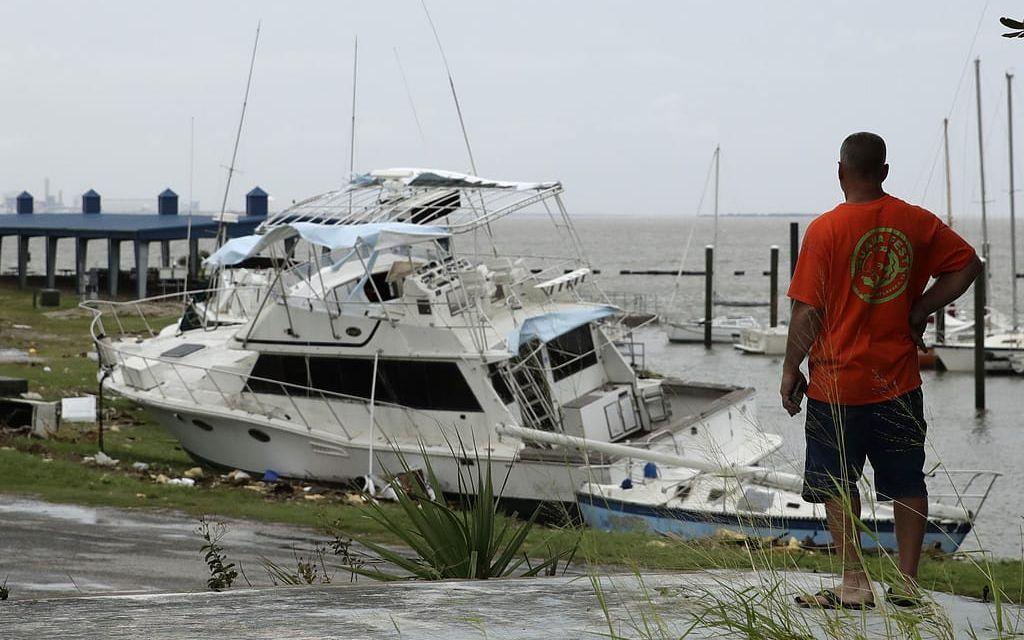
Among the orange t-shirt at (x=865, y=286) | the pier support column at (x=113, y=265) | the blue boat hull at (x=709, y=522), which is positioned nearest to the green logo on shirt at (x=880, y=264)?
the orange t-shirt at (x=865, y=286)

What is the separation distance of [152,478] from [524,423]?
443 centimetres

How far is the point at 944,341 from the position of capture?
40.9 m

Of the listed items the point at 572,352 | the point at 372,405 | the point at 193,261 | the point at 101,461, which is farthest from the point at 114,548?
the point at 193,261

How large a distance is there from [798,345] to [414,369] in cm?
1073

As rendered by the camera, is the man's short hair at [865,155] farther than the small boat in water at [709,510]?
No

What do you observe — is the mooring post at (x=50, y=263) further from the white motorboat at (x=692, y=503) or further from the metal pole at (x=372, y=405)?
the white motorboat at (x=692, y=503)

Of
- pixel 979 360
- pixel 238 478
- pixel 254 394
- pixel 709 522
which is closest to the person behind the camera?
pixel 709 522

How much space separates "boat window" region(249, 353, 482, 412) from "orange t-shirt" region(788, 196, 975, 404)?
10260 millimetres

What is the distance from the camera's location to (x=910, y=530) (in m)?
4.73

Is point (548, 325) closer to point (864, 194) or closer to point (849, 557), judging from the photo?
point (864, 194)

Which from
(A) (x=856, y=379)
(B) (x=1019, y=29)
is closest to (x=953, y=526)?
(A) (x=856, y=379)

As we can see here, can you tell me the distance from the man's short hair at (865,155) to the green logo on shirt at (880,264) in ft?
0.76

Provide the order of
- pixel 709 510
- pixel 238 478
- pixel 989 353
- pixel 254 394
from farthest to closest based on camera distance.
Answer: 1. pixel 989 353
2. pixel 254 394
3. pixel 238 478
4. pixel 709 510

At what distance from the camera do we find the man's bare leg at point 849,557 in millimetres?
4414
